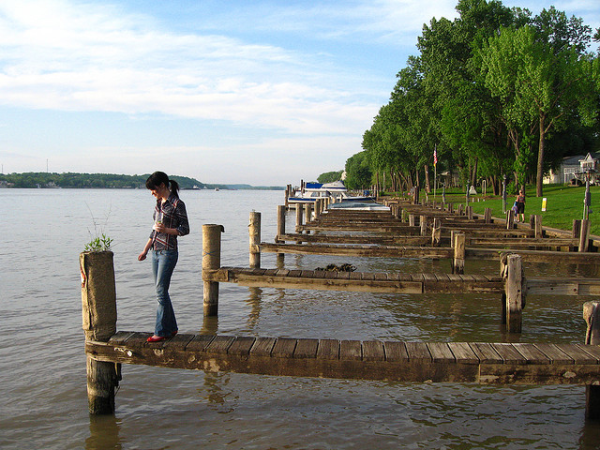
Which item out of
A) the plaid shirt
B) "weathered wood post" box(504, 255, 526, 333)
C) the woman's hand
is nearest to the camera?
the woman's hand

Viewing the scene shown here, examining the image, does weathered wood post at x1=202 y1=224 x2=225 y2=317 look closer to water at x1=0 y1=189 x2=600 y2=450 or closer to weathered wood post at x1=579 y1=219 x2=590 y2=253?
water at x1=0 y1=189 x2=600 y2=450

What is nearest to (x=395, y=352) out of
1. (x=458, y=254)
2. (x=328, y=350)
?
(x=328, y=350)

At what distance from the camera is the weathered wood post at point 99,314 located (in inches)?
202

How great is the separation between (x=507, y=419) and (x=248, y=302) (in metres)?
6.62

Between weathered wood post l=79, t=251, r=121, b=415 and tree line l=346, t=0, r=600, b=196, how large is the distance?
2980cm

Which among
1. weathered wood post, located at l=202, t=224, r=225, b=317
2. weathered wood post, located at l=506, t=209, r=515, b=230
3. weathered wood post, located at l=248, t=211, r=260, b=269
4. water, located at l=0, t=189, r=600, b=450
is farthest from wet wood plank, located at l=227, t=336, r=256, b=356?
weathered wood post, located at l=506, t=209, r=515, b=230

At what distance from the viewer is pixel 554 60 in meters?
41.0

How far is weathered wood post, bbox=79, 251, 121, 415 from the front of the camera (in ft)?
16.8

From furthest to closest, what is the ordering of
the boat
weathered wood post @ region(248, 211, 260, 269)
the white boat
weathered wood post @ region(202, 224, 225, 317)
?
the white boat
the boat
weathered wood post @ region(248, 211, 260, 269)
weathered wood post @ region(202, 224, 225, 317)

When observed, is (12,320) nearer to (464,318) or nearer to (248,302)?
(248,302)

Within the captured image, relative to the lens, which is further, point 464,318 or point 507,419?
point 464,318

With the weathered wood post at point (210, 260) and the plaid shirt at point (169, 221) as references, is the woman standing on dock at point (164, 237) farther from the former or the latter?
the weathered wood post at point (210, 260)

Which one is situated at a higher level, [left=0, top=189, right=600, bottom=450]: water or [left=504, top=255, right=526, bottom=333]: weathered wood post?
[left=504, top=255, right=526, bottom=333]: weathered wood post

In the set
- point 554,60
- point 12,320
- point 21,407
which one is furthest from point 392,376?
point 554,60
